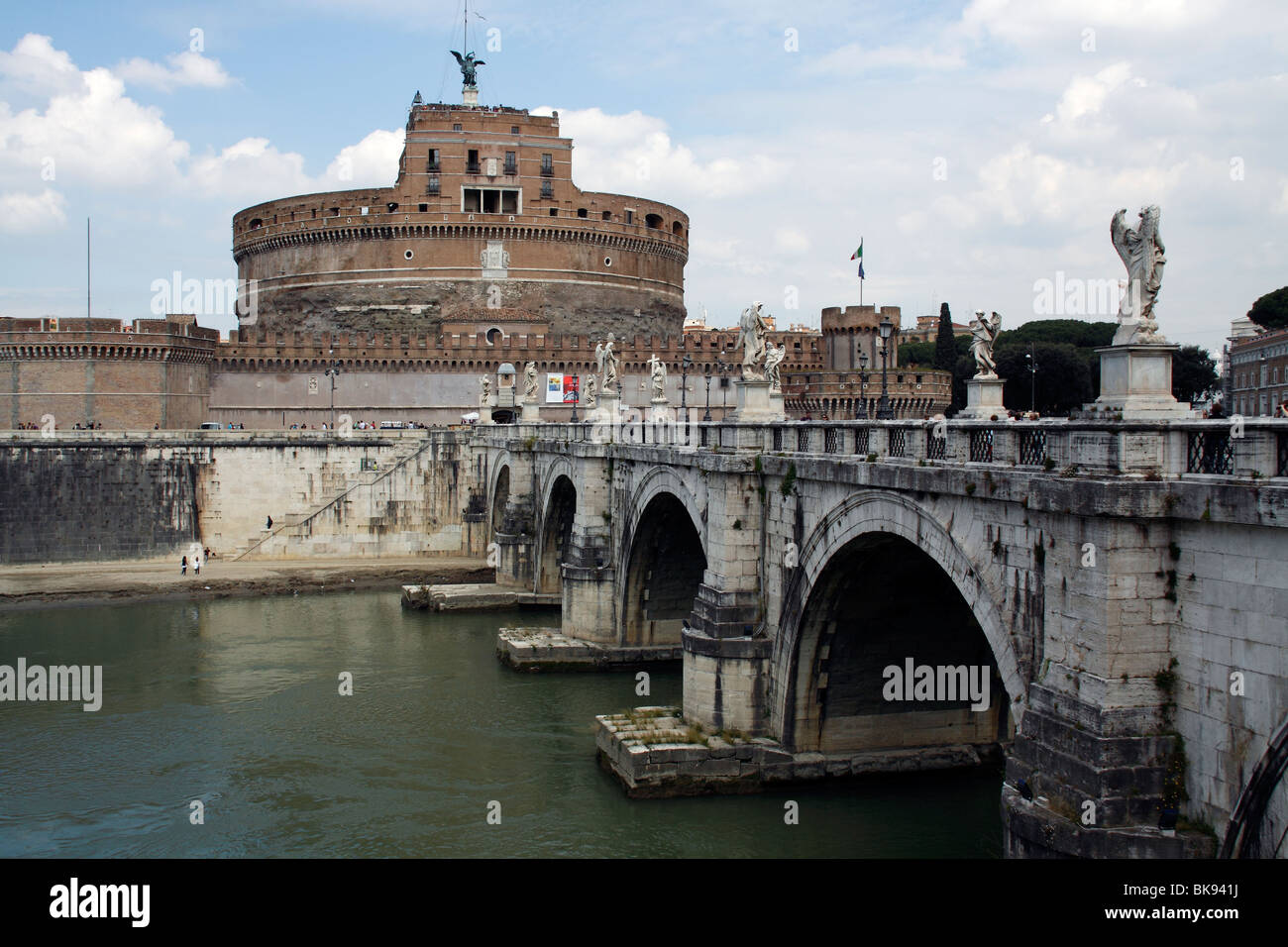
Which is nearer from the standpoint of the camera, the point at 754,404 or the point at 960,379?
the point at 754,404

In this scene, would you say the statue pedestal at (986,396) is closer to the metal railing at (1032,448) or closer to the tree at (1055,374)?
the metal railing at (1032,448)

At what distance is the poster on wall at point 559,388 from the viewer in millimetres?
60562

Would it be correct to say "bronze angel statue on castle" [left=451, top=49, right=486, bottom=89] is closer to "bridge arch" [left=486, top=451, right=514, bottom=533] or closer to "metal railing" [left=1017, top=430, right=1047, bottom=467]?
"bridge arch" [left=486, top=451, right=514, bottom=533]

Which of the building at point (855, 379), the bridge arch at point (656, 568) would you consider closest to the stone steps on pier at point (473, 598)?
the bridge arch at point (656, 568)

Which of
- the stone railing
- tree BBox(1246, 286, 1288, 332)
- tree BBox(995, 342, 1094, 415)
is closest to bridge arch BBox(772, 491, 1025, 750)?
the stone railing

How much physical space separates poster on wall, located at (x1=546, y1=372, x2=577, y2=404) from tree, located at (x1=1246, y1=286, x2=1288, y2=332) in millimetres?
31734

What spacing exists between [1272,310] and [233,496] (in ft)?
133

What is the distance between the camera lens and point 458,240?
6656 cm

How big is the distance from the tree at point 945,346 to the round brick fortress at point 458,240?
19.9 metres

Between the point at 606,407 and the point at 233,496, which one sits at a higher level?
the point at 606,407

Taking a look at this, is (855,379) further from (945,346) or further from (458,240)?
(458,240)

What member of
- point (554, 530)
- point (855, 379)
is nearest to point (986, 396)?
point (554, 530)

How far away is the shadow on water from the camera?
53.7ft
